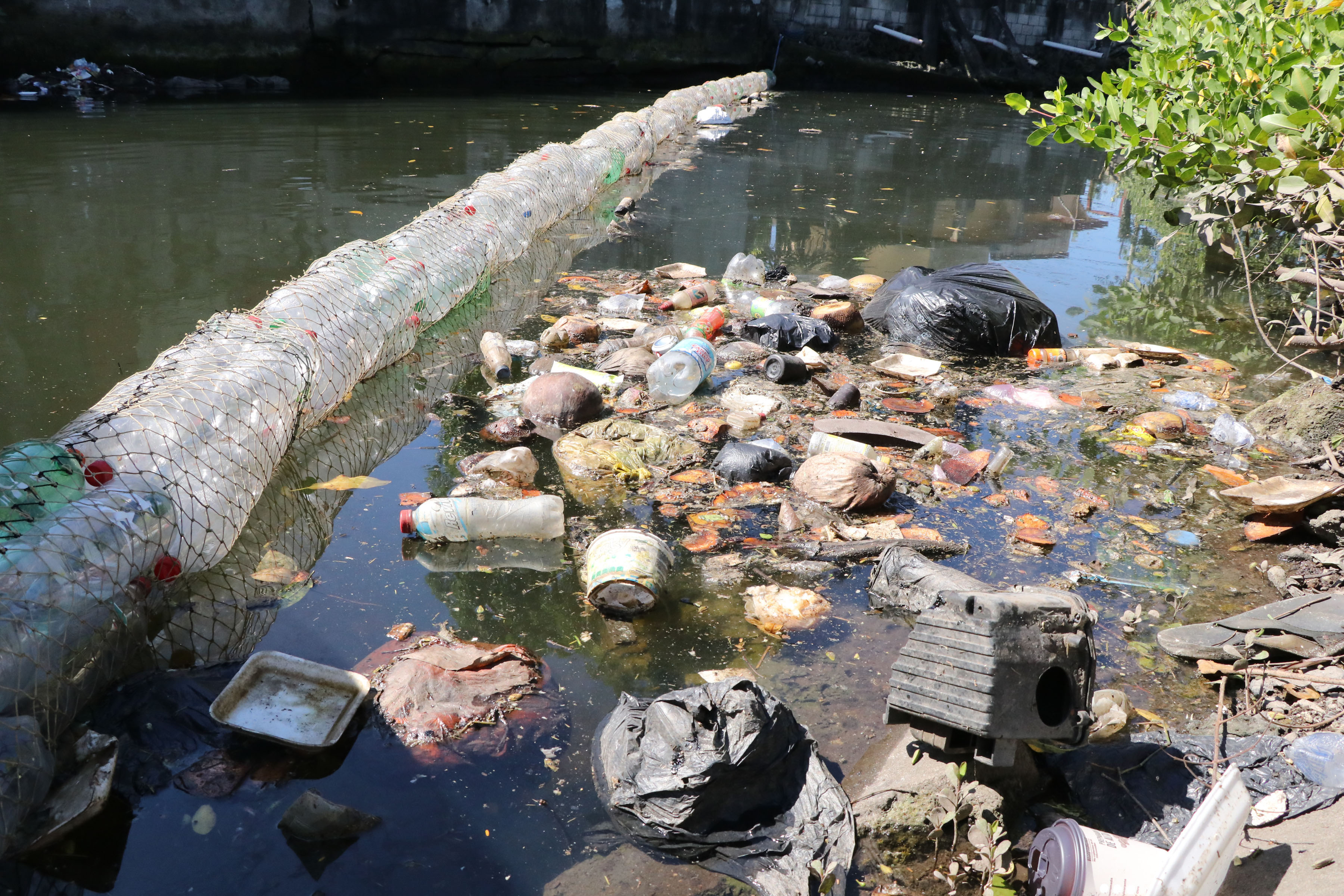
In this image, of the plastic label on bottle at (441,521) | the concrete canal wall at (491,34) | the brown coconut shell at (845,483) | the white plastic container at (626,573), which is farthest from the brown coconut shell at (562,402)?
the concrete canal wall at (491,34)

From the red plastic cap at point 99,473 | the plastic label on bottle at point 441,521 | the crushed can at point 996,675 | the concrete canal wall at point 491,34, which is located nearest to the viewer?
the crushed can at point 996,675

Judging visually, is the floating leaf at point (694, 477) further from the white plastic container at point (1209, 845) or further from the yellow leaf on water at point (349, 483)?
the white plastic container at point (1209, 845)

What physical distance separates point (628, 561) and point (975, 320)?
107 inches

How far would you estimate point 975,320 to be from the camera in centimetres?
428

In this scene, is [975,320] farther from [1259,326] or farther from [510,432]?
[510,432]

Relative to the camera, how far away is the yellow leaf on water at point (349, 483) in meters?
2.87

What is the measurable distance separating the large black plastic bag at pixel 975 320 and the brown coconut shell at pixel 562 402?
1.83 metres

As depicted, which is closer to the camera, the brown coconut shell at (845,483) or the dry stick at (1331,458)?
the brown coconut shell at (845,483)

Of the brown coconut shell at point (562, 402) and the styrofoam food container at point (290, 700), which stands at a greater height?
the brown coconut shell at point (562, 402)

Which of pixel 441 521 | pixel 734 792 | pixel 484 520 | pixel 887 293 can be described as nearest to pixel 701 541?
pixel 484 520

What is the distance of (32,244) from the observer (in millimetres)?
4848

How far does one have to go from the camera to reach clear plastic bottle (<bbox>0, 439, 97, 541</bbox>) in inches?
Result: 72.6

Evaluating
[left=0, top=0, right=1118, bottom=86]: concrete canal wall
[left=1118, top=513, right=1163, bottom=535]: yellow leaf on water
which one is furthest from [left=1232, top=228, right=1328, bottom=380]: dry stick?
[left=0, top=0, right=1118, bottom=86]: concrete canal wall

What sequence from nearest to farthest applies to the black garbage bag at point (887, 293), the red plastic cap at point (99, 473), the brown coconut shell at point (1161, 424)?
the red plastic cap at point (99, 473) < the brown coconut shell at point (1161, 424) < the black garbage bag at point (887, 293)
